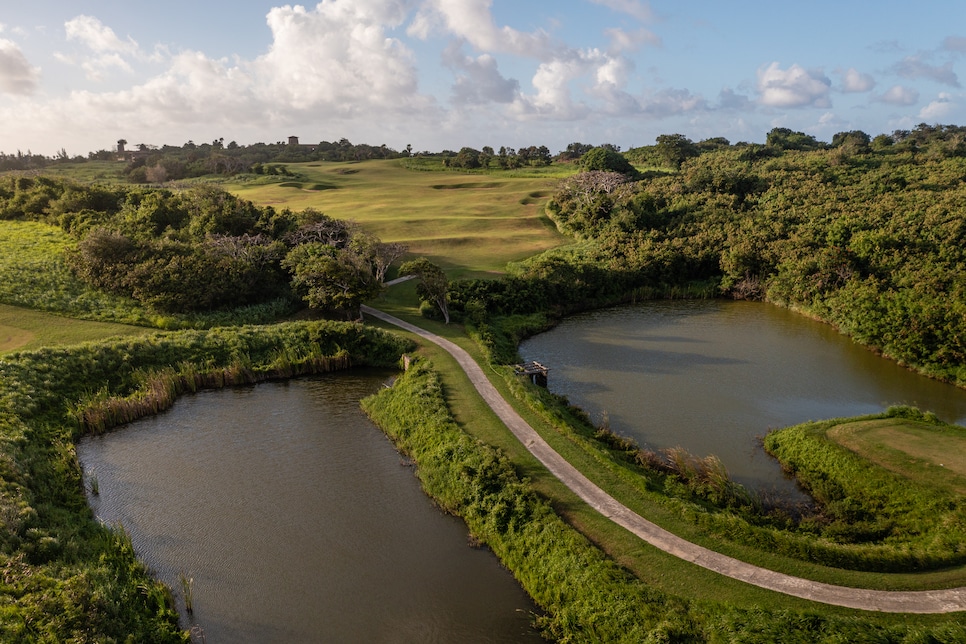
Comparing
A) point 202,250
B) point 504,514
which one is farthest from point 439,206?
point 504,514

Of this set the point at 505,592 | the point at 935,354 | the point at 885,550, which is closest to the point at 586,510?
the point at 505,592

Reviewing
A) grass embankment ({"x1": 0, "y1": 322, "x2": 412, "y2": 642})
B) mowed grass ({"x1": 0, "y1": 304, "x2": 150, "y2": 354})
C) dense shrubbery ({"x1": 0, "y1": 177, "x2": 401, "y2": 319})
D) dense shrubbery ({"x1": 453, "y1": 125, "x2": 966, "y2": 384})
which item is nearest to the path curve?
grass embankment ({"x1": 0, "y1": 322, "x2": 412, "y2": 642})

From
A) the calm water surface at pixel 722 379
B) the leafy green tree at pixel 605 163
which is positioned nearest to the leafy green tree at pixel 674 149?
the leafy green tree at pixel 605 163

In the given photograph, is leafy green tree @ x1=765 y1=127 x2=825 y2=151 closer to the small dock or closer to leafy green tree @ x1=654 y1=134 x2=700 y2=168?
leafy green tree @ x1=654 y1=134 x2=700 y2=168

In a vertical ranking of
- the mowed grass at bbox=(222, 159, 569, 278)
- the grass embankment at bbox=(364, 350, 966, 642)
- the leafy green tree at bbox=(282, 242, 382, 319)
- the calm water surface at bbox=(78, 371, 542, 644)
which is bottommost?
the calm water surface at bbox=(78, 371, 542, 644)

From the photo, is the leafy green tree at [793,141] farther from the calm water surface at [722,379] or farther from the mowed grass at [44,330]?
the mowed grass at [44,330]

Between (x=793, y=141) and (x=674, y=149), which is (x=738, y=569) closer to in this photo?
(x=674, y=149)
